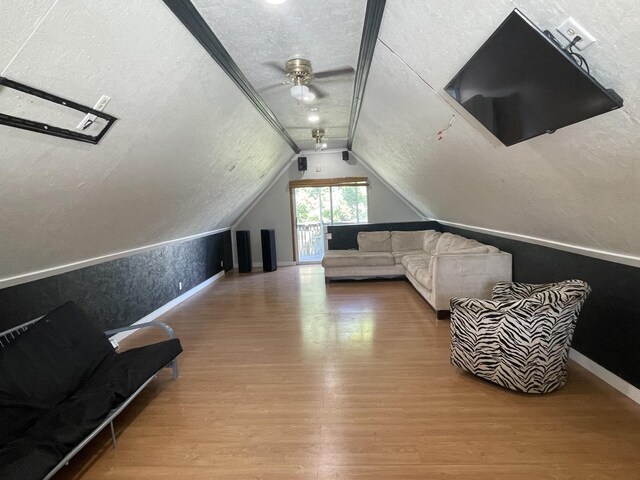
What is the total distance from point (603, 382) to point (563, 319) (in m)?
0.71

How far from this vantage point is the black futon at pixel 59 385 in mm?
1569

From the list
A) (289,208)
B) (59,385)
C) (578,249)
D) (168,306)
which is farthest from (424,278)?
(289,208)

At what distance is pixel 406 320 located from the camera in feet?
13.0

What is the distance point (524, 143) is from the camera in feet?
6.72

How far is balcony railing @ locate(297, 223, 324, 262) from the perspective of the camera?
798 centimetres

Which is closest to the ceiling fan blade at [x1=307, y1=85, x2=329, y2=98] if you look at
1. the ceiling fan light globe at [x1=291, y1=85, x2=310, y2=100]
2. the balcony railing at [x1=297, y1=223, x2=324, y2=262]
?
the ceiling fan light globe at [x1=291, y1=85, x2=310, y2=100]

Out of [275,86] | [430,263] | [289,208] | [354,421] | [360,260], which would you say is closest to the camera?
[354,421]

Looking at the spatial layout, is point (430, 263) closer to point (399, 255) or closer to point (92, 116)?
point (399, 255)

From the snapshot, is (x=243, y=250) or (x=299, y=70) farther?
(x=243, y=250)

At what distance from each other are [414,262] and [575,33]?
4.08m

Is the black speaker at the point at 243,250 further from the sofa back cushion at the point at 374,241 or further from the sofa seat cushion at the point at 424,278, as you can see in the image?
the sofa seat cushion at the point at 424,278

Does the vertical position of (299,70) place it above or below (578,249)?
above

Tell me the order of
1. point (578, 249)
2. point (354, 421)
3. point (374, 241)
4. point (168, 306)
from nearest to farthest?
point (354, 421), point (578, 249), point (168, 306), point (374, 241)

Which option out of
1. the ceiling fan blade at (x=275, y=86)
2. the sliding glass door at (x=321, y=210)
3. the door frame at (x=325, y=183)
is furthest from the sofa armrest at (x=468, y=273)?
the sliding glass door at (x=321, y=210)
